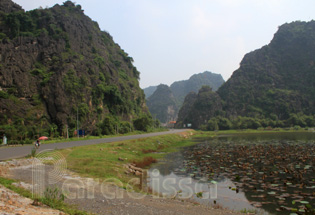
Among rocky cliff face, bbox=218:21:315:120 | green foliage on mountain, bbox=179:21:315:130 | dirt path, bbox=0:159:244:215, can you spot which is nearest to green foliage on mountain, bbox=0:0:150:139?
dirt path, bbox=0:159:244:215

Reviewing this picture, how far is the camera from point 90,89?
6850cm

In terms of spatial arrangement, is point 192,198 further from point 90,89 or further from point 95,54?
point 95,54

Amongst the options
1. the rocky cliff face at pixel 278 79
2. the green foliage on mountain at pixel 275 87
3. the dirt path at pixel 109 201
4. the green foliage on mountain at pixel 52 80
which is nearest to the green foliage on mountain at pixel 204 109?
the green foliage on mountain at pixel 275 87

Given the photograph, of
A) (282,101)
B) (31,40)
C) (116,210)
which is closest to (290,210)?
(116,210)

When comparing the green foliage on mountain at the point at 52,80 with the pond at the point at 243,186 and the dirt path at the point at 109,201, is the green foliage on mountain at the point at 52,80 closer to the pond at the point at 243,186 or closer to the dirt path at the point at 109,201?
the dirt path at the point at 109,201

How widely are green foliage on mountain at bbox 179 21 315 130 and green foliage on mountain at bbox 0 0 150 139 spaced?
252ft

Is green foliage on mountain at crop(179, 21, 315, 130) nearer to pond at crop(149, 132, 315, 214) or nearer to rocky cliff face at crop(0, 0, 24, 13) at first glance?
rocky cliff face at crop(0, 0, 24, 13)

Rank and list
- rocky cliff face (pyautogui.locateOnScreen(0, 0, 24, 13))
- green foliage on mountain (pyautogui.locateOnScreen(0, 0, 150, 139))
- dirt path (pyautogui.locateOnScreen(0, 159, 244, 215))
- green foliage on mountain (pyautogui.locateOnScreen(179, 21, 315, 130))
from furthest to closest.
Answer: green foliage on mountain (pyautogui.locateOnScreen(179, 21, 315, 130)) → rocky cliff face (pyautogui.locateOnScreen(0, 0, 24, 13)) → green foliage on mountain (pyautogui.locateOnScreen(0, 0, 150, 139)) → dirt path (pyautogui.locateOnScreen(0, 159, 244, 215))

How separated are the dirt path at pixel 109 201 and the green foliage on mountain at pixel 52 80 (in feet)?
108

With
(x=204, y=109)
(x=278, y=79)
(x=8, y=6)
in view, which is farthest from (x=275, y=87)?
(x=8, y=6)

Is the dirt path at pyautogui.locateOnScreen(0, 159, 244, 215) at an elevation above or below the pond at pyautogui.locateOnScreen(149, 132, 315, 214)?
above

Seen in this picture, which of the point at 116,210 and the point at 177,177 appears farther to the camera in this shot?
the point at 177,177

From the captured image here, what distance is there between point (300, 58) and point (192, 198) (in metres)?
203

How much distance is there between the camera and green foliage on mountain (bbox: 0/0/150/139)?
48.0 m
